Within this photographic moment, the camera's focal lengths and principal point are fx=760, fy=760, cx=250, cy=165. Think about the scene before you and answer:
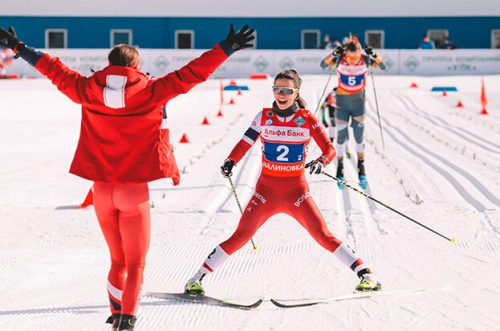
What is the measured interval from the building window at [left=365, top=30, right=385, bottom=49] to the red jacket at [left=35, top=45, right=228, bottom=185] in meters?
42.3

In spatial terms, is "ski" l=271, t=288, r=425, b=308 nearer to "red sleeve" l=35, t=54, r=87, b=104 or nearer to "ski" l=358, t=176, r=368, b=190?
"red sleeve" l=35, t=54, r=87, b=104

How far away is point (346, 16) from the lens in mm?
45031

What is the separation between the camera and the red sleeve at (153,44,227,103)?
14.5 feet

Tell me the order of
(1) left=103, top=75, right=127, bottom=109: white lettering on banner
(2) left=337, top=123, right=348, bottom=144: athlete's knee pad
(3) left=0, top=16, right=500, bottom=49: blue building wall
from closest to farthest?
(1) left=103, top=75, right=127, bottom=109: white lettering on banner, (2) left=337, top=123, right=348, bottom=144: athlete's knee pad, (3) left=0, top=16, right=500, bottom=49: blue building wall

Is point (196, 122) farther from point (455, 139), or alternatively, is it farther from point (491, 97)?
point (491, 97)

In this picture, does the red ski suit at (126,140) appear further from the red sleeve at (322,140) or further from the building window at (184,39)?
the building window at (184,39)

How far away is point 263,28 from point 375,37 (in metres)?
6.77

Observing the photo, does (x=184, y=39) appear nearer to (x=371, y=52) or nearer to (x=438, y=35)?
(x=438, y=35)

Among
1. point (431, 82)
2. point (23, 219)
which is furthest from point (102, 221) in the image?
point (431, 82)

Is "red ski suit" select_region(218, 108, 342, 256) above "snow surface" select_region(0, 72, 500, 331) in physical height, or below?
above

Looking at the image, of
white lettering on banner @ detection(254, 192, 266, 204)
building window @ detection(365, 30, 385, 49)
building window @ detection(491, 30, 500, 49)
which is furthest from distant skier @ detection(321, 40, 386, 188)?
building window @ detection(491, 30, 500, 49)

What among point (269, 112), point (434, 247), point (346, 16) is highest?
point (346, 16)

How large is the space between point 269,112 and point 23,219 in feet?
14.2
